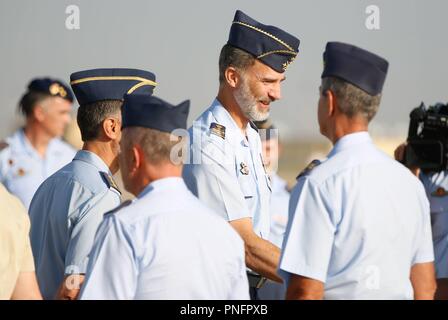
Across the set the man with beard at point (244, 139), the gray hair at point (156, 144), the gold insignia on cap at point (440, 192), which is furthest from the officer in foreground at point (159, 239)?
the gold insignia on cap at point (440, 192)

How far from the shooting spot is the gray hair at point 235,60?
6.28 metres

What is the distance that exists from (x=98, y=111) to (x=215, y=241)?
63.3 inches

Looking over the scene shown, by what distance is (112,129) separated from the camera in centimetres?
559

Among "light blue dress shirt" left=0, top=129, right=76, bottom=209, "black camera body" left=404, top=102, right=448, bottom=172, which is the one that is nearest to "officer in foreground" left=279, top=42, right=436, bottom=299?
"black camera body" left=404, top=102, right=448, bottom=172

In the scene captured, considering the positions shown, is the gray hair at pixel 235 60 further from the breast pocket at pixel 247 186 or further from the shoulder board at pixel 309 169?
the shoulder board at pixel 309 169

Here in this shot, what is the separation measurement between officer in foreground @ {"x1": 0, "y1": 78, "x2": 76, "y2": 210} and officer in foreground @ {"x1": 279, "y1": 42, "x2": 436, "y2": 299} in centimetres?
447

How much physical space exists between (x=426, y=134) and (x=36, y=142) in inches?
146

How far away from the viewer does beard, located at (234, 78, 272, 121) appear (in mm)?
6168

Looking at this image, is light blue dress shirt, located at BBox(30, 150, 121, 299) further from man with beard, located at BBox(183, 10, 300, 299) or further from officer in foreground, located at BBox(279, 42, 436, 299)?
officer in foreground, located at BBox(279, 42, 436, 299)

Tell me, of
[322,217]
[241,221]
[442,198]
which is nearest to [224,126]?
[241,221]

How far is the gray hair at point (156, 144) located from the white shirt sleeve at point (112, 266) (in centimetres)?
28

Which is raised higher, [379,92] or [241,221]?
[379,92]

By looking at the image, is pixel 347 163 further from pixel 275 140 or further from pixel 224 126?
pixel 275 140

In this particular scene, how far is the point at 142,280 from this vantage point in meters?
4.21
